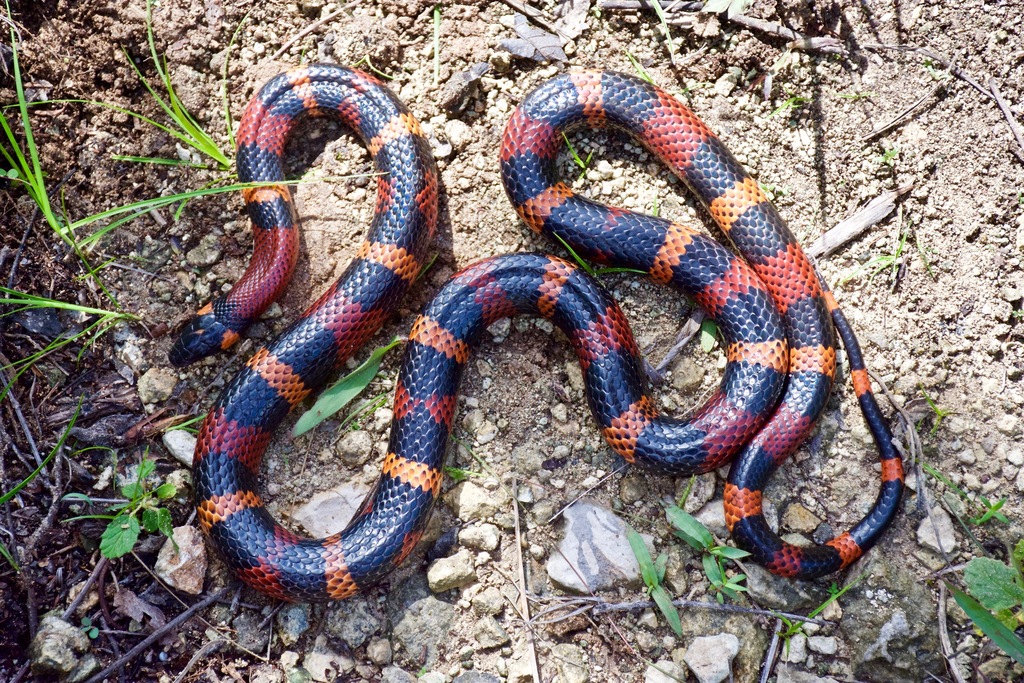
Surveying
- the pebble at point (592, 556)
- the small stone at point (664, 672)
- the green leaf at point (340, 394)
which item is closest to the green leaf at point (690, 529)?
the pebble at point (592, 556)

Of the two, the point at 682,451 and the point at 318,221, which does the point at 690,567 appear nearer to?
the point at 682,451

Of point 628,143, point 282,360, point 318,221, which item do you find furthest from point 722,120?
point 282,360

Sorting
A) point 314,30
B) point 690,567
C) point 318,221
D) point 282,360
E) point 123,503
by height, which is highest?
point 314,30

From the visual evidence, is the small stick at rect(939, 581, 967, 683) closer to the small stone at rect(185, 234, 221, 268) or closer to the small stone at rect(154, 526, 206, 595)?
the small stone at rect(154, 526, 206, 595)

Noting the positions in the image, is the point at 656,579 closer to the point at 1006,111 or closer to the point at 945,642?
the point at 945,642

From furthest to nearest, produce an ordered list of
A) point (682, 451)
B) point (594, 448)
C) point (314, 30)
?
1. point (314, 30)
2. point (594, 448)
3. point (682, 451)

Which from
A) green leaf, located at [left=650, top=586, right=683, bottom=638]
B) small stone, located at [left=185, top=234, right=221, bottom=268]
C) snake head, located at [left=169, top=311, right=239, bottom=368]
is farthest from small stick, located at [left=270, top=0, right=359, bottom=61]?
green leaf, located at [left=650, top=586, right=683, bottom=638]

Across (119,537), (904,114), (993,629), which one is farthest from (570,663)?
(904,114)
